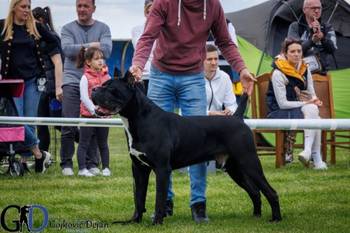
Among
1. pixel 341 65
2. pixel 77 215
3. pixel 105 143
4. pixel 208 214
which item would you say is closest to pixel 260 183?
pixel 208 214

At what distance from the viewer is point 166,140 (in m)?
5.63

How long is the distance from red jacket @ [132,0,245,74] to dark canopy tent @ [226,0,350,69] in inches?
254

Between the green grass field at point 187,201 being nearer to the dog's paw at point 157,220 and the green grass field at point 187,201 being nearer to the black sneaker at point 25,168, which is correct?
the dog's paw at point 157,220

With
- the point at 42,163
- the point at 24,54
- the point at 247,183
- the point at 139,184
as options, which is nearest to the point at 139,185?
the point at 139,184

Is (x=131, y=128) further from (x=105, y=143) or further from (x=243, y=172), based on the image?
(x=105, y=143)

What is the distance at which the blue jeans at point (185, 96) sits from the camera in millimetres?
6039

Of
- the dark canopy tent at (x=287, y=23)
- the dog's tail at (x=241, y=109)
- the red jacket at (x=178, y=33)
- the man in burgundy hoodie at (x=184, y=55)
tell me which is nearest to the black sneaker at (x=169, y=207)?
the man in burgundy hoodie at (x=184, y=55)

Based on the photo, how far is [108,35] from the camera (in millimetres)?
9188

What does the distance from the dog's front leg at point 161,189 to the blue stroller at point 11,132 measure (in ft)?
11.1

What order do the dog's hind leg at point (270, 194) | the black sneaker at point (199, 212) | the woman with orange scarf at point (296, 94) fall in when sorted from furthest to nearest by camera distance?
1. the woman with orange scarf at point (296, 94)
2. the black sneaker at point (199, 212)
3. the dog's hind leg at point (270, 194)

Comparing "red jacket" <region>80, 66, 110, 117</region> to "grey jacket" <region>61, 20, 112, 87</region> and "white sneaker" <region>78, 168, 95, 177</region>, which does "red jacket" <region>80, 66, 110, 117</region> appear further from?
"white sneaker" <region>78, 168, 95, 177</region>

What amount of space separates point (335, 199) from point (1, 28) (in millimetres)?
4023

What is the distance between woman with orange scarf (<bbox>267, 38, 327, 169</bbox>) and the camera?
31.8 ft

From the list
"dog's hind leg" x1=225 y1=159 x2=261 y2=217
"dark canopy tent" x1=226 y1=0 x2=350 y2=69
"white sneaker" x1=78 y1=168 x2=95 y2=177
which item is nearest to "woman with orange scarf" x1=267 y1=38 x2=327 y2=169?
"white sneaker" x1=78 y1=168 x2=95 y2=177
